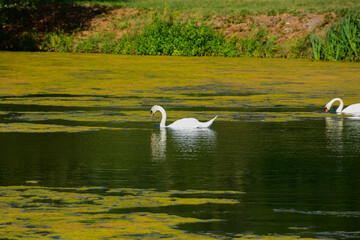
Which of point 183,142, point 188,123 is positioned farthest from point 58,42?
point 183,142

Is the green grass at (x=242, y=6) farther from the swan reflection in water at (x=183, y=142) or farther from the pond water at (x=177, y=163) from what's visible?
the swan reflection in water at (x=183, y=142)

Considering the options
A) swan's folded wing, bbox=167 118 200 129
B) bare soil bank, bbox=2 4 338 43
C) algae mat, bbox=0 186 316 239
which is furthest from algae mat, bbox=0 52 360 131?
algae mat, bbox=0 186 316 239

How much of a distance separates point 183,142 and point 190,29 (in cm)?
1975

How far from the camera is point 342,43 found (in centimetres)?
2764

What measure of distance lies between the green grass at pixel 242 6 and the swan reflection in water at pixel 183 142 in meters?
21.3

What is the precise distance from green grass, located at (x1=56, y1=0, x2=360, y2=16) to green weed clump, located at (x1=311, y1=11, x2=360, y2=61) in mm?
5179

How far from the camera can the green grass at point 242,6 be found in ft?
113

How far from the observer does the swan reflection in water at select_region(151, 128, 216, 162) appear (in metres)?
10.7

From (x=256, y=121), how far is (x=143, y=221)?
23.7ft

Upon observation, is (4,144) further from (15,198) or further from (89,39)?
(89,39)

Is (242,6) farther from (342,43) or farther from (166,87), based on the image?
(166,87)

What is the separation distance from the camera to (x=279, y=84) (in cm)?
2111

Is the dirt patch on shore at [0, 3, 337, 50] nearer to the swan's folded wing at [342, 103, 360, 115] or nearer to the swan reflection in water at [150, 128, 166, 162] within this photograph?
the swan's folded wing at [342, 103, 360, 115]

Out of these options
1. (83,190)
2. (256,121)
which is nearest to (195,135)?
(256,121)
